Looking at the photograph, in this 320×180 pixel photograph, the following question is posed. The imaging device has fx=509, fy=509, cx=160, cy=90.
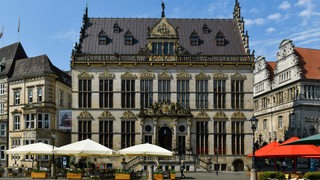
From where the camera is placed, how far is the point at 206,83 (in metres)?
61.1

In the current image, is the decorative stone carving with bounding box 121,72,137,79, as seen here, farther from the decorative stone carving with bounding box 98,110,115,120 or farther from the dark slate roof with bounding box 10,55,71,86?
the dark slate roof with bounding box 10,55,71,86

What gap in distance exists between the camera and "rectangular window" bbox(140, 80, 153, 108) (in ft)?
199

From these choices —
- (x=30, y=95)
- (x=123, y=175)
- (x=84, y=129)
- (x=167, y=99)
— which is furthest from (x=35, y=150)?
(x=167, y=99)

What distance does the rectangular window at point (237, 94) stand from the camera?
60938mm

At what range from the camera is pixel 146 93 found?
6072 centimetres

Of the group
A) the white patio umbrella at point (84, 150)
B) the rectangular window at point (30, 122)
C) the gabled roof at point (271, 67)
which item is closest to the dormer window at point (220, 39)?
the rectangular window at point (30, 122)

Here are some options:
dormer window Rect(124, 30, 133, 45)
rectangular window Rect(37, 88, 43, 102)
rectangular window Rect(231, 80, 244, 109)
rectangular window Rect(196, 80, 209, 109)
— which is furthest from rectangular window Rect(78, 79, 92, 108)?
rectangular window Rect(231, 80, 244, 109)

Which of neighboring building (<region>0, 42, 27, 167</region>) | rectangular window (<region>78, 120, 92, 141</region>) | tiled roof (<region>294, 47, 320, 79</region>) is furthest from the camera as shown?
tiled roof (<region>294, 47, 320, 79</region>)

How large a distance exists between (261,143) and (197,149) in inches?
1289

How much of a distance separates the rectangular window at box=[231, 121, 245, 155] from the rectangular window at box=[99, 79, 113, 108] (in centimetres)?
1486

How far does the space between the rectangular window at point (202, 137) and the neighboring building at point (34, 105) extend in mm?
15621

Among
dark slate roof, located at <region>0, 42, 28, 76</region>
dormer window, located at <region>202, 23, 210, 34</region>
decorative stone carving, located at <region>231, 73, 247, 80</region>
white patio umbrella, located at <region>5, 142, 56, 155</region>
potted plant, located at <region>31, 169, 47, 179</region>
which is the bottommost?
potted plant, located at <region>31, 169, 47, 179</region>

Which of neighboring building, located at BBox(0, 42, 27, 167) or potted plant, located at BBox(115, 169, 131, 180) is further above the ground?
Answer: neighboring building, located at BBox(0, 42, 27, 167)

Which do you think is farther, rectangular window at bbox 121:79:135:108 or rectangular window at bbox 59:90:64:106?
rectangular window at bbox 59:90:64:106
